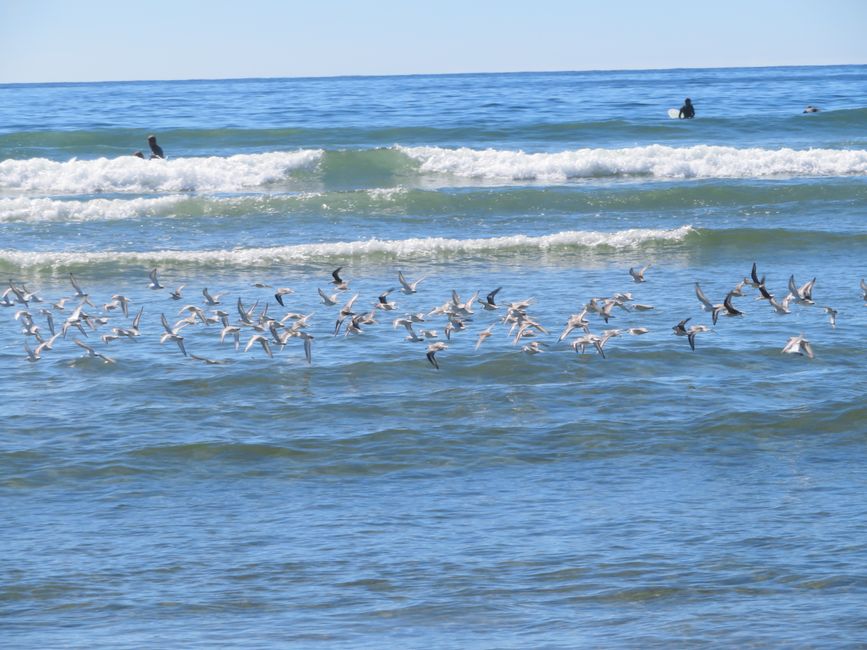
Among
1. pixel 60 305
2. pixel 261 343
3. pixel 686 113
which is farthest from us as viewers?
pixel 686 113

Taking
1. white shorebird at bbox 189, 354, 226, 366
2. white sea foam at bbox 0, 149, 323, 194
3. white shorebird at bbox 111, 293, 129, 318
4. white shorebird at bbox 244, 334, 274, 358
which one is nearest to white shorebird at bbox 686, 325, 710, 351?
white shorebird at bbox 244, 334, 274, 358

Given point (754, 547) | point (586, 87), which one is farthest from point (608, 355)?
point (586, 87)

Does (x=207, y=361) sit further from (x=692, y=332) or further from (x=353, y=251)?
(x=353, y=251)

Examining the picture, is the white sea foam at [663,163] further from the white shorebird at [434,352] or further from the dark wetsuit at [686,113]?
the white shorebird at [434,352]

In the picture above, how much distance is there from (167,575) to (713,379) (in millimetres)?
7299

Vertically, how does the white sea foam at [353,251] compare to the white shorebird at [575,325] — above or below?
above

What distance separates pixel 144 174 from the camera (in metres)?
34.1

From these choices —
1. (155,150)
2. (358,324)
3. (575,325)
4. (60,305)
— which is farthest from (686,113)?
(60,305)

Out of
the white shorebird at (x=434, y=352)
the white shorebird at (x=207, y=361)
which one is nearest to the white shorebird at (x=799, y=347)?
the white shorebird at (x=434, y=352)

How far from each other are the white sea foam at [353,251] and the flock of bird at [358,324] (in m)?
4.54

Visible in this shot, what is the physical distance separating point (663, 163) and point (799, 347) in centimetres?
1907

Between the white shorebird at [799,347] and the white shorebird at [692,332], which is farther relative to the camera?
the white shorebird at [692,332]

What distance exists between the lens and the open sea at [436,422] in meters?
9.72

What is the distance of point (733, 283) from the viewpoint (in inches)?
827
